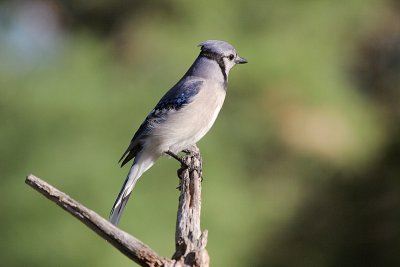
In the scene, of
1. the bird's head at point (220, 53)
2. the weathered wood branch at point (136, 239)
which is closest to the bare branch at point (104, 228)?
the weathered wood branch at point (136, 239)

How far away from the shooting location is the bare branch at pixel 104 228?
5.62ft

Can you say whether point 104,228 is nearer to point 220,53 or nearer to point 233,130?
point 220,53

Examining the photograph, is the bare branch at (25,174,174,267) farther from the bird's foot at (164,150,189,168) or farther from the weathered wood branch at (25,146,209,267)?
the bird's foot at (164,150,189,168)

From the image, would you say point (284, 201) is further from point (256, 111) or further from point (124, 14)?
point (124, 14)

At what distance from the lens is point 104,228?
1.71 m

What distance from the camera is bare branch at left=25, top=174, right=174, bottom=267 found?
67.4 inches

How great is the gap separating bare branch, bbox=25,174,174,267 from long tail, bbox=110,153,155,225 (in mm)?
564

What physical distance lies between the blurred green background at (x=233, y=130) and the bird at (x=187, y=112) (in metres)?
0.79

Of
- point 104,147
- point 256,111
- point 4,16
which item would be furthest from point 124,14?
point 104,147

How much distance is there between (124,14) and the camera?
4.43 m

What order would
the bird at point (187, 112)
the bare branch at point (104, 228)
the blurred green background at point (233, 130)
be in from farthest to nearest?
the blurred green background at point (233, 130)
the bird at point (187, 112)
the bare branch at point (104, 228)

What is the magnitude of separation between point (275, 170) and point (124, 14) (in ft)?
3.11

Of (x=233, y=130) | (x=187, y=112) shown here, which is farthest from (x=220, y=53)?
(x=233, y=130)

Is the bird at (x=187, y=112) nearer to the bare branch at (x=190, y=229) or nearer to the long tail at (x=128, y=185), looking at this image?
the long tail at (x=128, y=185)
